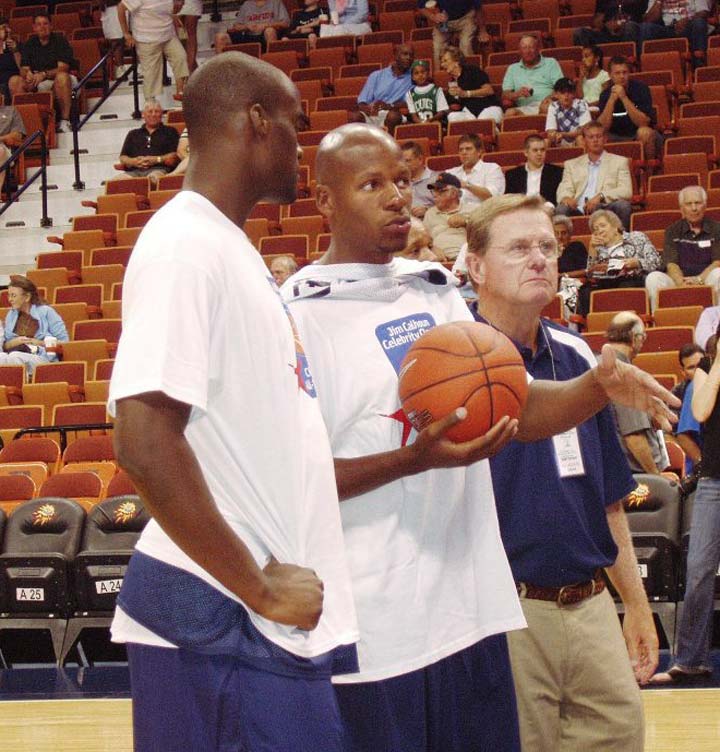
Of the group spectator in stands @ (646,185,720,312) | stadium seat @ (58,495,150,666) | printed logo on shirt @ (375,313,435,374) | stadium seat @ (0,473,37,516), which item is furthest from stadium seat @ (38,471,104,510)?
printed logo on shirt @ (375,313,435,374)

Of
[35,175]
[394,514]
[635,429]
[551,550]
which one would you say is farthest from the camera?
[35,175]

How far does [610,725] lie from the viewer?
2818 millimetres

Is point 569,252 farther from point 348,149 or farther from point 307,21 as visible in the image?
point 348,149

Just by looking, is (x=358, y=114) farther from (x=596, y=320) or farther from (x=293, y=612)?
(x=293, y=612)

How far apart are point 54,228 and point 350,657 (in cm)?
1175

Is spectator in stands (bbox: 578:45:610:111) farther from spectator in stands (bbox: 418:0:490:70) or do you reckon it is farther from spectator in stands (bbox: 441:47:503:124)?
spectator in stands (bbox: 418:0:490:70)

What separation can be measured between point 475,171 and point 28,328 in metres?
3.75

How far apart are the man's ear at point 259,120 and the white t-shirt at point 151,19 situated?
12.6m

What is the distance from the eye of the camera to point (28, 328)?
10227mm

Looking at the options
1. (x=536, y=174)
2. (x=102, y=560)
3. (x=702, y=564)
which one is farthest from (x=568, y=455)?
(x=536, y=174)

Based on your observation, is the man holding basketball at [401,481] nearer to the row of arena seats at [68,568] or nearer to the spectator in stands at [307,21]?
the row of arena seats at [68,568]

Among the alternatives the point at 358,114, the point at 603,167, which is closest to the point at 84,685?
the point at 603,167

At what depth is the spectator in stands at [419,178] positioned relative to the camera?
1045cm

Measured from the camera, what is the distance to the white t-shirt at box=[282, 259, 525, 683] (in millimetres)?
2336
